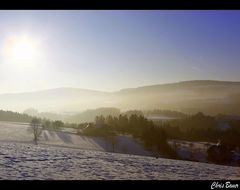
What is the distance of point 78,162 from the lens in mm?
4312

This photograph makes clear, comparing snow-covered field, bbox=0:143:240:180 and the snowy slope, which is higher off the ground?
the snowy slope

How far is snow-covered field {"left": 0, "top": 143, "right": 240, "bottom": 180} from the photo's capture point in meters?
4.18

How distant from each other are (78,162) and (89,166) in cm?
13

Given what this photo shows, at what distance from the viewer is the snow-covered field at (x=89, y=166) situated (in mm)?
4176

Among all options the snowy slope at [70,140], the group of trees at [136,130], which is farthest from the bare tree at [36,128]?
the group of trees at [136,130]

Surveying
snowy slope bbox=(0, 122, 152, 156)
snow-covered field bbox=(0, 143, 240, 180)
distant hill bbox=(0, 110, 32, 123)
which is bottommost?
snow-covered field bbox=(0, 143, 240, 180)

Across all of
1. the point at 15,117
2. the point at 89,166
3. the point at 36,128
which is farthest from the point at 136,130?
the point at 15,117

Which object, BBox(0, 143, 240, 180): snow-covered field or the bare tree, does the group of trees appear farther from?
the bare tree

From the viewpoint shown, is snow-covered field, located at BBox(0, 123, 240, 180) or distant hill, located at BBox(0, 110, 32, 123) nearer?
snow-covered field, located at BBox(0, 123, 240, 180)

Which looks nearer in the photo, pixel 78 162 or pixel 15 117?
pixel 78 162

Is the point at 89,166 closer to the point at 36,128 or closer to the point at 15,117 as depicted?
the point at 36,128

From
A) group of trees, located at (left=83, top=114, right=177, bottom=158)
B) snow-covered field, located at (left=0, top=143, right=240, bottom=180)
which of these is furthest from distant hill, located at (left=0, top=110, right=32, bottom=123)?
group of trees, located at (left=83, top=114, right=177, bottom=158)

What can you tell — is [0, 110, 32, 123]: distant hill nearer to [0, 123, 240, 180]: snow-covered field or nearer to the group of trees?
[0, 123, 240, 180]: snow-covered field
